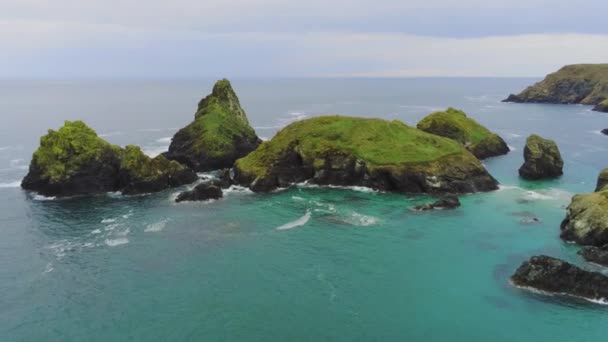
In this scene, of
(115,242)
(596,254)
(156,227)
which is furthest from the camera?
(156,227)

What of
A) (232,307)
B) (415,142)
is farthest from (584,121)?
(232,307)

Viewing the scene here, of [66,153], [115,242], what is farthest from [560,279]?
[66,153]

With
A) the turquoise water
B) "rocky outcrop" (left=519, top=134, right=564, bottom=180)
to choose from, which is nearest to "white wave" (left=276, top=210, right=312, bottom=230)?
the turquoise water

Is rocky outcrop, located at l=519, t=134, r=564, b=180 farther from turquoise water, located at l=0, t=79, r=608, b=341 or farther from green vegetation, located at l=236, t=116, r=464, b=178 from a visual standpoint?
green vegetation, located at l=236, t=116, r=464, b=178

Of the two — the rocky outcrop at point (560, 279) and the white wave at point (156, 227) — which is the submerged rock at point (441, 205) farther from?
the white wave at point (156, 227)

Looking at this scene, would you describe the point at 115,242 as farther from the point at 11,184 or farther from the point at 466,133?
the point at 466,133
